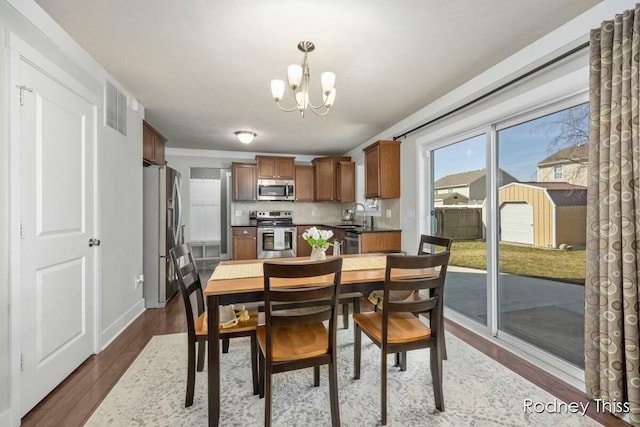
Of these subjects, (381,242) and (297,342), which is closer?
(297,342)

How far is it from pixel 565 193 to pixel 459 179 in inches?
45.8

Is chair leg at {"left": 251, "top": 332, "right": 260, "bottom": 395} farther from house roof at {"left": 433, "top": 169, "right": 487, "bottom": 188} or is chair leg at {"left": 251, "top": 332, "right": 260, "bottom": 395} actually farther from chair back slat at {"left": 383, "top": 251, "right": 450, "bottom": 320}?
house roof at {"left": 433, "top": 169, "right": 487, "bottom": 188}

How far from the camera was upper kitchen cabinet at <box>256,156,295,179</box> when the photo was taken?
594 centimetres

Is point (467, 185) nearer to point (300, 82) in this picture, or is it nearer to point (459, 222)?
point (459, 222)

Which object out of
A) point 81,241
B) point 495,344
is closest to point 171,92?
point 81,241

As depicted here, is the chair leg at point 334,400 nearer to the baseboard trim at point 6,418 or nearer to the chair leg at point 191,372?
the chair leg at point 191,372

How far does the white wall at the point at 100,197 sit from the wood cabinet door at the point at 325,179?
3.38 m

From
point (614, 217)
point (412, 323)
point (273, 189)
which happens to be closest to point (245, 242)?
point (273, 189)

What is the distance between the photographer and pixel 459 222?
333cm

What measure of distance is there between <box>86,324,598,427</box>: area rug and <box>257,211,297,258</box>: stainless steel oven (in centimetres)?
331

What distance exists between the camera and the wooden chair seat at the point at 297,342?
1.57 meters

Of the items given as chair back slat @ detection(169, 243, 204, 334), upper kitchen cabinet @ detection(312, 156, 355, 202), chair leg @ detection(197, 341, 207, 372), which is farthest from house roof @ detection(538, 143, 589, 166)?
upper kitchen cabinet @ detection(312, 156, 355, 202)

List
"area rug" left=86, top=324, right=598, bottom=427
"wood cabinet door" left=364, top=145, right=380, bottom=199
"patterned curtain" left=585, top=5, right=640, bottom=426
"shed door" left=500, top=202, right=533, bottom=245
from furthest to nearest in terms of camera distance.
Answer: "wood cabinet door" left=364, top=145, right=380, bottom=199 → "shed door" left=500, top=202, right=533, bottom=245 → "area rug" left=86, top=324, right=598, bottom=427 → "patterned curtain" left=585, top=5, right=640, bottom=426

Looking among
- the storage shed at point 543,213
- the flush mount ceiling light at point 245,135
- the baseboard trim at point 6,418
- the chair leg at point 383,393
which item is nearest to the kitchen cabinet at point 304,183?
the flush mount ceiling light at point 245,135
